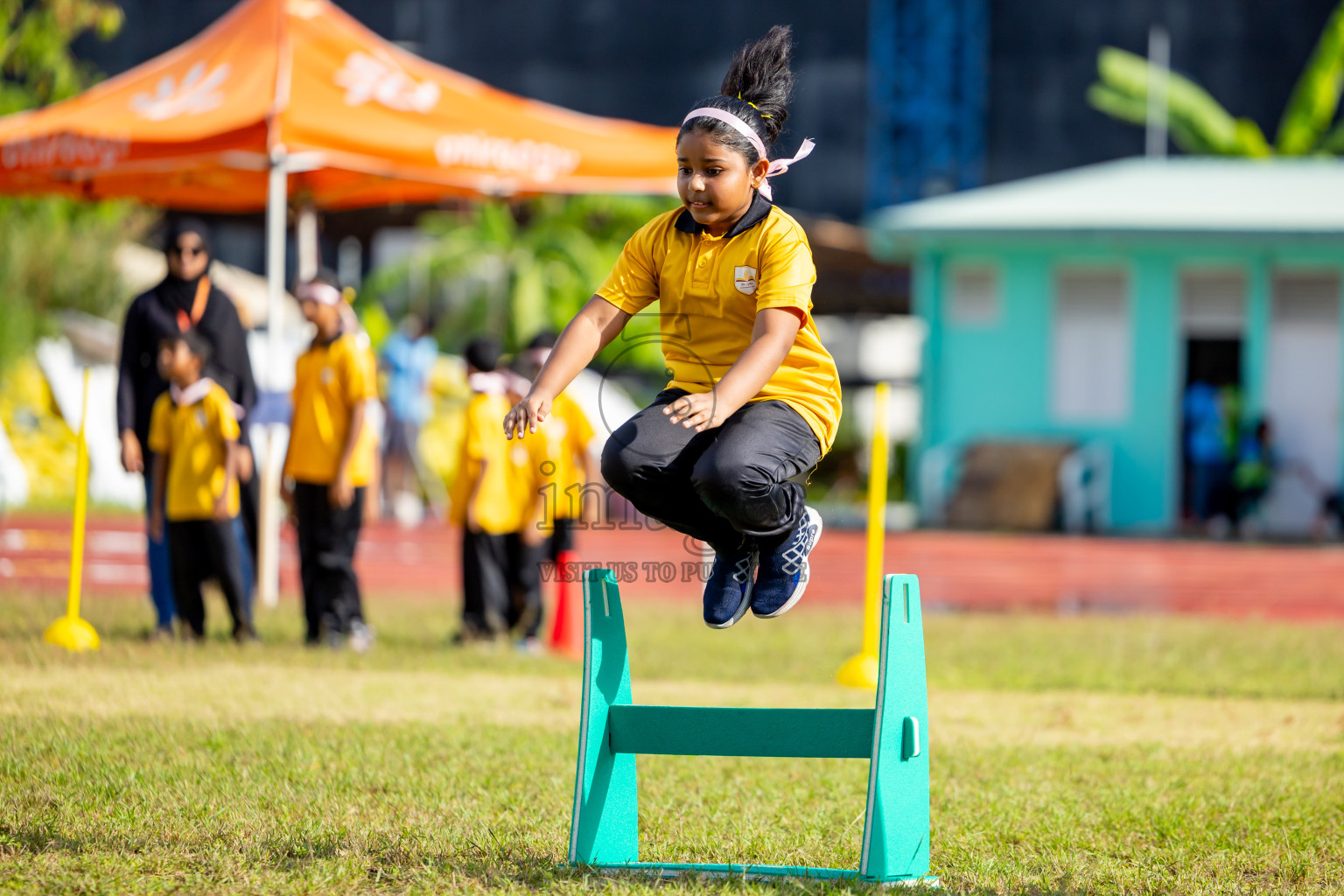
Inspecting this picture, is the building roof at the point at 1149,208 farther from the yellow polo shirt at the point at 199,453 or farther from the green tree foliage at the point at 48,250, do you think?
the yellow polo shirt at the point at 199,453

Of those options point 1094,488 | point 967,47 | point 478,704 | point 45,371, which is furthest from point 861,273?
point 478,704

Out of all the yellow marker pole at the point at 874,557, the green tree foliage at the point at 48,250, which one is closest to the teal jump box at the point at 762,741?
the yellow marker pole at the point at 874,557

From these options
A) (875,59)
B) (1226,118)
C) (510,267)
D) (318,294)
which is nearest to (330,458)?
(318,294)

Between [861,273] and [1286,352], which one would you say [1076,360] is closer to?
[1286,352]

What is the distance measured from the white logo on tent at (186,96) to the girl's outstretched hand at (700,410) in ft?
22.9

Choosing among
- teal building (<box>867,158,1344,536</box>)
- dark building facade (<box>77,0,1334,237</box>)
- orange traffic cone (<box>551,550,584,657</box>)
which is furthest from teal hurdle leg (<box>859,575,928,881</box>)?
dark building facade (<box>77,0,1334,237</box>)

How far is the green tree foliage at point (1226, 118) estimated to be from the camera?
88.6ft

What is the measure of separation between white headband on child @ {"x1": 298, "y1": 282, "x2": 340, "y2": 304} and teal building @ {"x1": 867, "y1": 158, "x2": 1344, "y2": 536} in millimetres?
12139

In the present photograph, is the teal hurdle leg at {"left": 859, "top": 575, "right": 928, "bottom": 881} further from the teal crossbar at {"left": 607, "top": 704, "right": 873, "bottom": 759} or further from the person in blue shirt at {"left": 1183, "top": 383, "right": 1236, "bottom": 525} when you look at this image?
the person in blue shirt at {"left": 1183, "top": 383, "right": 1236, "bottom": 525}

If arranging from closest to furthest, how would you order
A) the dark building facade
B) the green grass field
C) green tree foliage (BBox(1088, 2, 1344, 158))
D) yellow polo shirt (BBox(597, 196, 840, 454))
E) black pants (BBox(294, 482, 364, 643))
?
yellow polo shirt (BBox(597, 196, 840, 454)) < the green grass field < black pants (BBox(294, 482, 364, 643)) < green tree foliage (BBox(1088, 2, 1344, 158)) < the dark building facade

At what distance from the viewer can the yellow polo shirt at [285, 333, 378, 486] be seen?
896 cm

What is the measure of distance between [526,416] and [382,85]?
6989mm

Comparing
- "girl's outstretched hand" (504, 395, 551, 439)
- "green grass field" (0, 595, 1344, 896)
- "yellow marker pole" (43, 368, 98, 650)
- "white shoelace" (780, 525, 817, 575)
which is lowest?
"green grass field" (0, 595, 1344, 896)

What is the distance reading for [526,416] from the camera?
4152mm
